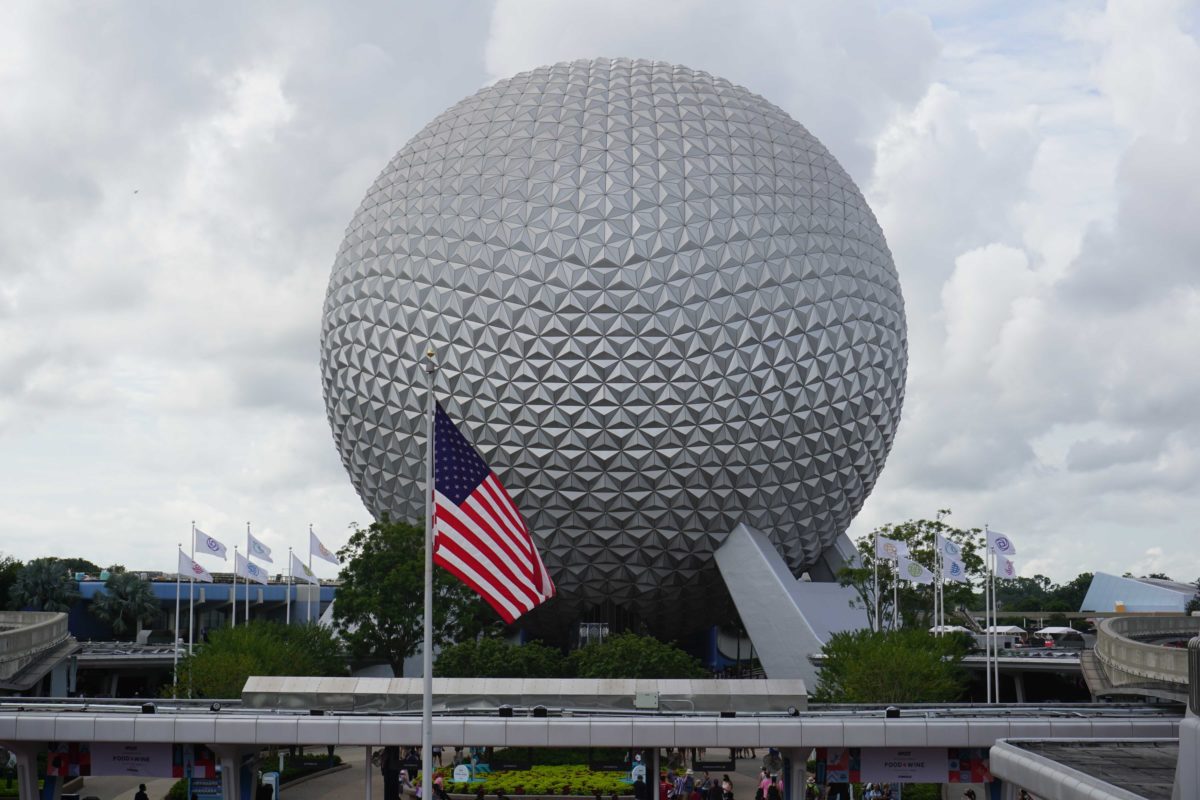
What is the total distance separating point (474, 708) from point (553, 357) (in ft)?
64.4

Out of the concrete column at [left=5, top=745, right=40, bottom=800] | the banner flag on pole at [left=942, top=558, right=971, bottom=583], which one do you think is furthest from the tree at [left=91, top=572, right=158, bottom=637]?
the concrete column at [left=5, top=745, right=40, bottom=800]

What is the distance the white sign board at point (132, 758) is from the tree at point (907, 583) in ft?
95.1

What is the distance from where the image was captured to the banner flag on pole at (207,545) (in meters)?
48.2

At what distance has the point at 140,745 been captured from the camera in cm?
2481

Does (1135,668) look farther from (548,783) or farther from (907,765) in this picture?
(548,783)

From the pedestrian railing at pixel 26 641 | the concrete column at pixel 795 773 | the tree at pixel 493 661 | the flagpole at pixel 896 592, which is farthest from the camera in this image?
the flagpole at pixel 896 592

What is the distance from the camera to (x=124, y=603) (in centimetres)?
8062

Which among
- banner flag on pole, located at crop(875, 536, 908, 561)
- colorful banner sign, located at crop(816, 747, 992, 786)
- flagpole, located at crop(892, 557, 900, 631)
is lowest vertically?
colorful banner sign, located at crop(816, 747, 992, 786)

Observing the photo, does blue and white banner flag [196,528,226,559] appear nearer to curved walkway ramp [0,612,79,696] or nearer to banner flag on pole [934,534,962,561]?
curved walkway ramp [0,612,79,696]

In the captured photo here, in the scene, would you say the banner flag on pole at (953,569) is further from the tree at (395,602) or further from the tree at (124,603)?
the tree at (124,603)

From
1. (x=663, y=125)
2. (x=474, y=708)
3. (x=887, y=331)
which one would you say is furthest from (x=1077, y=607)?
(x=474, y=708)

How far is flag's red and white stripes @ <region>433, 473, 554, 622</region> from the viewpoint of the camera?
18.1 metres

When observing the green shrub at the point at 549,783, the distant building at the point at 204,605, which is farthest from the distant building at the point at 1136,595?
the green shrub at the point at 549,783

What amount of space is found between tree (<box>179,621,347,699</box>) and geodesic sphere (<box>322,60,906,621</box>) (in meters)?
7.44
